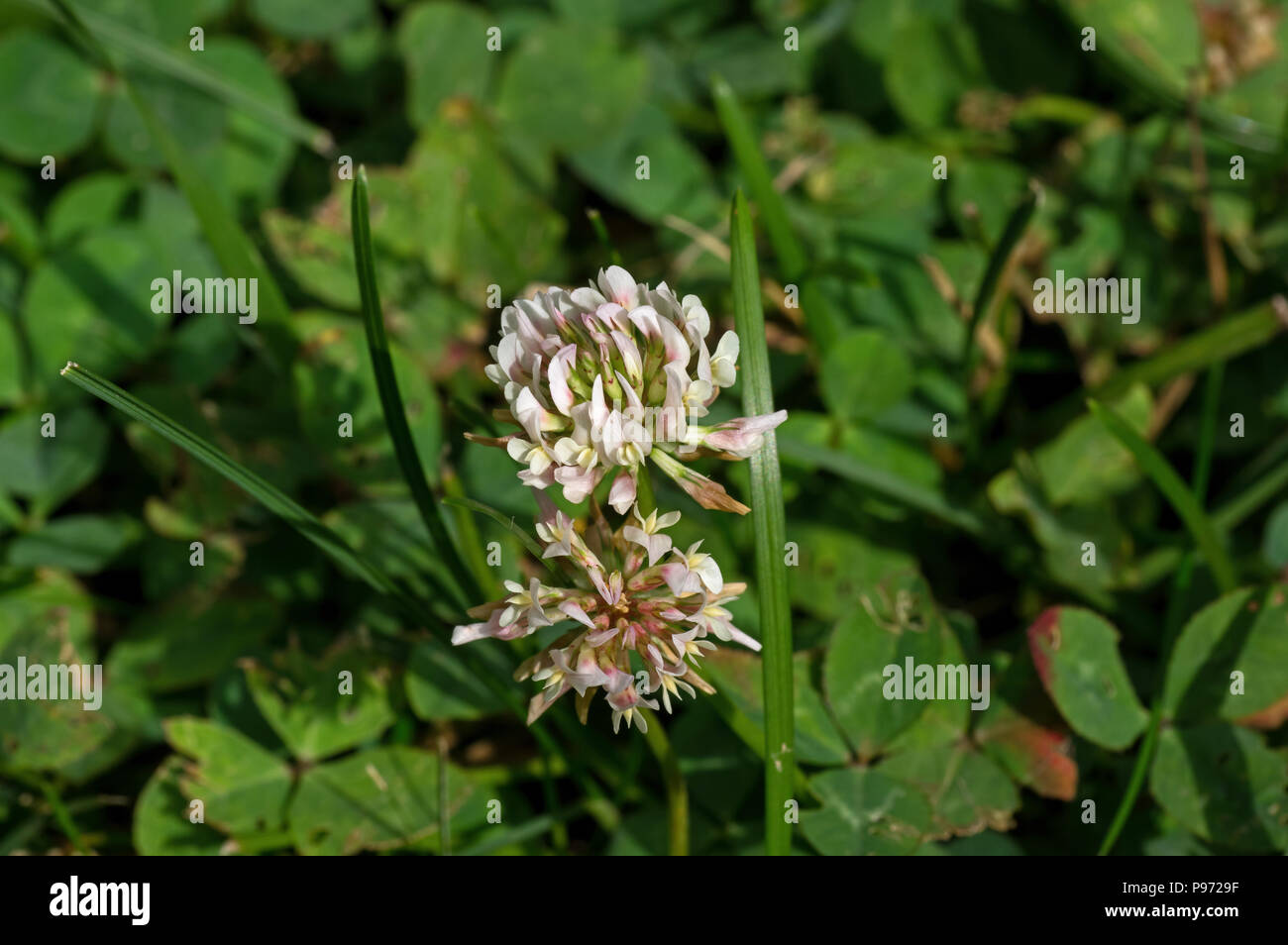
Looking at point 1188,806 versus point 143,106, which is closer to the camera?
point 1188,806

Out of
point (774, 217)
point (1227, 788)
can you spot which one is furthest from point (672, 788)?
point (774, 217)

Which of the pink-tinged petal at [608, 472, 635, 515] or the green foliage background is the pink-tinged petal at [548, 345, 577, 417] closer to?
the pink-tinged petal at [608, 472, 635, 515]

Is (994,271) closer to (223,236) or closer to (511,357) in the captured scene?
(511,357)

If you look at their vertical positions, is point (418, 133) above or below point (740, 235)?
above

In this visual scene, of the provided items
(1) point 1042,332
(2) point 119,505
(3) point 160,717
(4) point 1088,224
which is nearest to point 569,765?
(3) point 160,717

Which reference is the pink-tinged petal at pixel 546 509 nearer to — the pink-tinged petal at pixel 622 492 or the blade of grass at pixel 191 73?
the pink-tinged petal at pixel 622 492

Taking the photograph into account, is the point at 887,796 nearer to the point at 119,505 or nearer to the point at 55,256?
the point at 119,505

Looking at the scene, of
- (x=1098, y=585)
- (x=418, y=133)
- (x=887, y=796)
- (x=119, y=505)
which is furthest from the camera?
(x=418, y=133)
